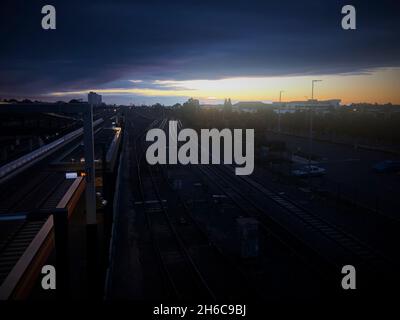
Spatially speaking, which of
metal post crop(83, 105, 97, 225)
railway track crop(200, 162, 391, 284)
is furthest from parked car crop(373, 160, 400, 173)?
metal post crop(83, 105, 97, 225)

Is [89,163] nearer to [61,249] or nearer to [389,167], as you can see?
[61,249]

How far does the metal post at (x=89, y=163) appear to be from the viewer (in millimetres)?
6000

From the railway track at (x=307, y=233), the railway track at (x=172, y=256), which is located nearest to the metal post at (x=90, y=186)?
the railway track at (x=172, y=256)

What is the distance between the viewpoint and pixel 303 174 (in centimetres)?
2258

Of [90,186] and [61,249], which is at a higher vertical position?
[90,186]

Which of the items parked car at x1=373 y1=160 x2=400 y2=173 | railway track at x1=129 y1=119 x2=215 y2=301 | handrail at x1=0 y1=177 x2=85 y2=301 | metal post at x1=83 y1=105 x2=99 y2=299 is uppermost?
metal post at x1=83 y1=105 x2=99 y2=299

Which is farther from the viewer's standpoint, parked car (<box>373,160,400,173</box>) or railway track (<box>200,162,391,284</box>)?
parked car (<box>373,160,400,173</box>)

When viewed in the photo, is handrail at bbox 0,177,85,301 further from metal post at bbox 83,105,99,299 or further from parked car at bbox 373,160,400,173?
parked car at bbox 373,160,400,173

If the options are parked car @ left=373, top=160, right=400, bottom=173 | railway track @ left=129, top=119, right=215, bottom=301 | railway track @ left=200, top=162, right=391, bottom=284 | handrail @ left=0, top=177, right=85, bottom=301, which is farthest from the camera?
parked car @ left=373, top=160, right=400, bottom=173

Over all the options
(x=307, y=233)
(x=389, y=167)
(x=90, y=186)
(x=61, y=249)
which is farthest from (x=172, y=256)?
(x=389, y=167)

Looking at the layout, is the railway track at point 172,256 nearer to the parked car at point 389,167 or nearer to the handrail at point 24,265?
the handrail at point 24,265

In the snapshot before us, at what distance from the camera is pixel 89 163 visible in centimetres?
616

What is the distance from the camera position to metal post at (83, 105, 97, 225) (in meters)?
6.00

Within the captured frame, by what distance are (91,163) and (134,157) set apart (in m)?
26.9
